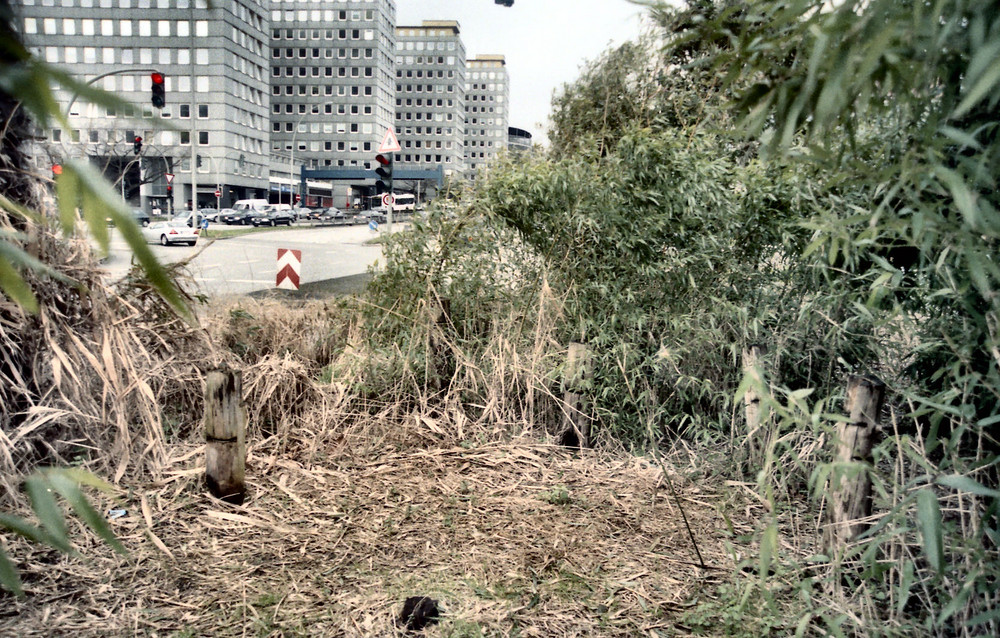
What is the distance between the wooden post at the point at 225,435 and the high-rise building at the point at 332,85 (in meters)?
54.5

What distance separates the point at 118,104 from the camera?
646 mm

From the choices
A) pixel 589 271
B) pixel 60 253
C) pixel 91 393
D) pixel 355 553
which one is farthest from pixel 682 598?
pixel 60 253

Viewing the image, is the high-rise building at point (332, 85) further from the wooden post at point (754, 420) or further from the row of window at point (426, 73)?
the wooden post at point (754, 420)

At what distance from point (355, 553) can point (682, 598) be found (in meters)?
1.25

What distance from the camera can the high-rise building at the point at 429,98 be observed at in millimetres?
83250

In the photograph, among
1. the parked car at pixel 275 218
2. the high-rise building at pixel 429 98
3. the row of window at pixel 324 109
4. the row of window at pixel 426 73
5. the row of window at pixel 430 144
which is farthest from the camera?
the row of window at pixel 430 144

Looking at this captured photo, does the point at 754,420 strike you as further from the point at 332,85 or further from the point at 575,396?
the point at 332,85

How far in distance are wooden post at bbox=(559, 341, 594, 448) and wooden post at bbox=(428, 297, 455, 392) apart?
2.76 feet

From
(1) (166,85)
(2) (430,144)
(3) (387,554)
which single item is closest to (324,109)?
(2) (430,144)

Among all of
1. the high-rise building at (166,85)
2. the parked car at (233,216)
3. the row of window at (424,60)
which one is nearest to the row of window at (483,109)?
the row of window at (424,60)

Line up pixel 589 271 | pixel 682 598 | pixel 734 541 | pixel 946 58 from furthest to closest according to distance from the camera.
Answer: pixel 589 271
pixel 734 541
pixel 682 598
pixel 946 58

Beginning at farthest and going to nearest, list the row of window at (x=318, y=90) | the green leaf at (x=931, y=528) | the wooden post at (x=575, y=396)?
the row of window at (x=318, y=90) < the wooden post at (x=575, y=396) < the green leaf at (x=931, y=528)

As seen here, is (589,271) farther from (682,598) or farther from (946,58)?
(946,58)

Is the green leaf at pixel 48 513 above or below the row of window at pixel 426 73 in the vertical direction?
below
